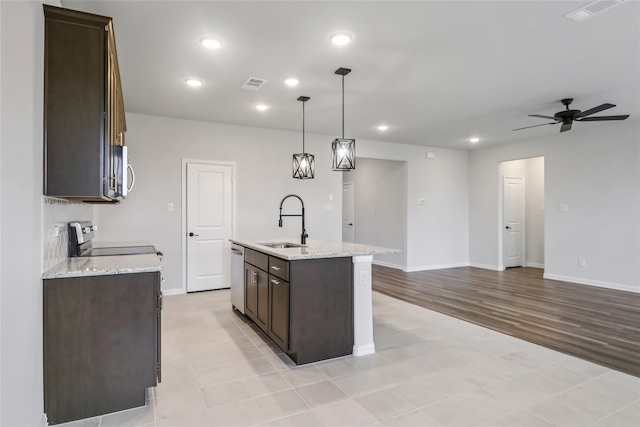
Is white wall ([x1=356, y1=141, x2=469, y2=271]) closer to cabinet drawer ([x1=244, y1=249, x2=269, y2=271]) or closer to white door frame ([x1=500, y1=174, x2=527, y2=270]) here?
white door frame ([x1=500, y1=174, x2=527, y2=270])

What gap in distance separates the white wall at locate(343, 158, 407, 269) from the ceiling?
251 cm

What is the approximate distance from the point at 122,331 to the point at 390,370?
1876mm

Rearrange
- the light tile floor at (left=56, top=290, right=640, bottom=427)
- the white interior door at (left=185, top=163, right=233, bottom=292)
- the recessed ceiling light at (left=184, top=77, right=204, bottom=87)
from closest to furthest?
1. the light tile floor at (left=56, top=290, right=640, bottom=427)
2. the recessed ceiling light at (left=184, top=77, right=204, bottom=87)
3. the white interior door at (left=185, top=163, right=233, bottom=292)

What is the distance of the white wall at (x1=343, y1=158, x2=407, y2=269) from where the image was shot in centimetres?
764

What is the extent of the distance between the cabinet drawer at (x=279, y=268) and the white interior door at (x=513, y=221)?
247 inches

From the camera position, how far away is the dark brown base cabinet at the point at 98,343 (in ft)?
6.66

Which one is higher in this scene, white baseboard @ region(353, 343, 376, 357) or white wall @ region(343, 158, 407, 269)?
white wall @ region(343, 158, 407, 269)

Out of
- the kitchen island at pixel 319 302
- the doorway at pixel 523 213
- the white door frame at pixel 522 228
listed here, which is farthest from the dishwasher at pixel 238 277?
the doorway at pixel 523 213

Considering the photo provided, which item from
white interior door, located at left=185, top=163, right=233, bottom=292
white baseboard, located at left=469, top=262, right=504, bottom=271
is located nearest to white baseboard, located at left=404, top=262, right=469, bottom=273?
white baseboard, located at left=469, top=262, right=504, bottom=271

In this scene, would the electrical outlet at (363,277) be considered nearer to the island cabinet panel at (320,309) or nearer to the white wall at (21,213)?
the island cabinet panel at (320,309)

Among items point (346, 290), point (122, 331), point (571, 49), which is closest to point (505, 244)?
point (571, 49)

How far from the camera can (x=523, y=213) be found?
8234 mm

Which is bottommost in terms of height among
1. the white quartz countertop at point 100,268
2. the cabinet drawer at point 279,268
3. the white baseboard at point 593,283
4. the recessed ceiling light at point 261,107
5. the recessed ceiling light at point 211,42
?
the white baseboard at point 593,283

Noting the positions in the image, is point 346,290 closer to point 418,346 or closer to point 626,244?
point 418,346
